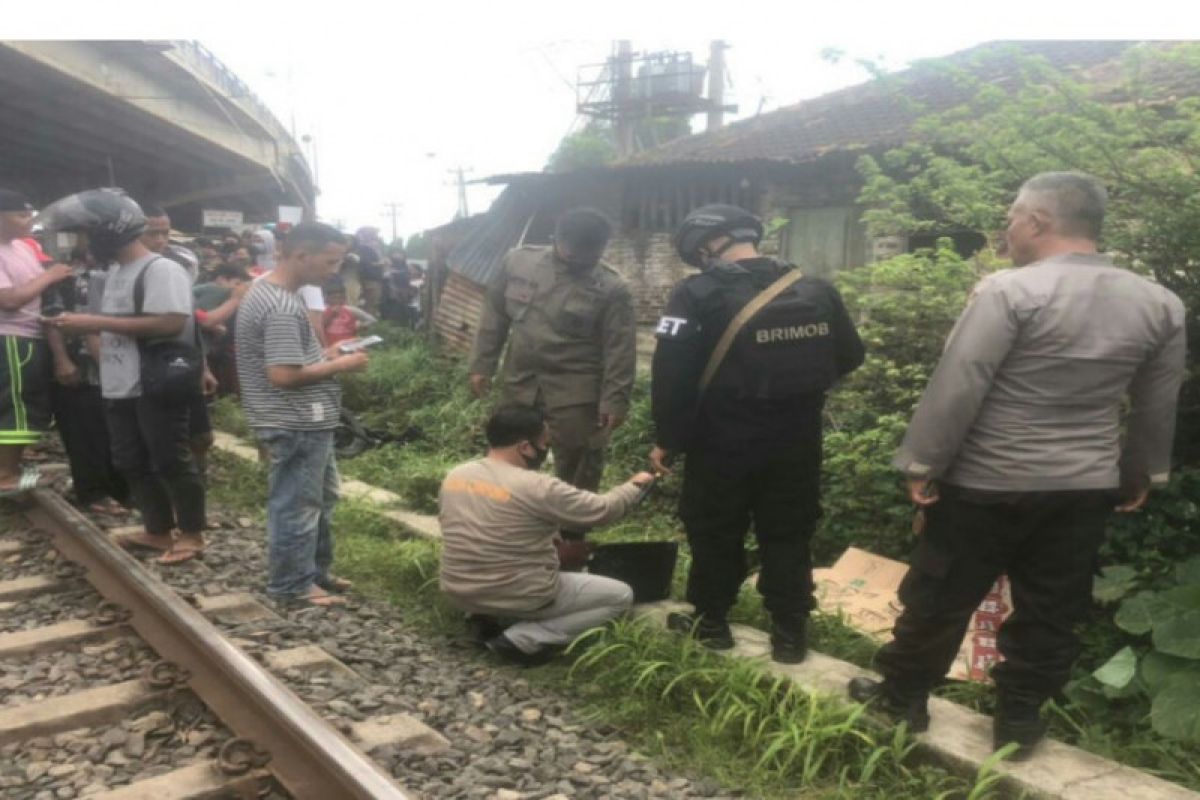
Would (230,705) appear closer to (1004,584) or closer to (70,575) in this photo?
(70,575)

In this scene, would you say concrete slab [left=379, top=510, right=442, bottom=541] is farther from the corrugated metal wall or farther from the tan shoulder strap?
the corrugated metal wall

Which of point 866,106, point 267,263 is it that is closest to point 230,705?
point 267,263

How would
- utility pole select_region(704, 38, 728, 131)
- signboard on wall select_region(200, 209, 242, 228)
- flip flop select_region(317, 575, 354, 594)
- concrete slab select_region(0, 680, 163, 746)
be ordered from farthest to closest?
utility pole select_region(704, 38, 728, 131) < signboard on wall select_region(200, 209, 242, 228) < flip flop select_region(317, 575, 354, 594) < concrete slab select_region(0, 680, 163, 746)

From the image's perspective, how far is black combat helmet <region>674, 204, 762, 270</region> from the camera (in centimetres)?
381

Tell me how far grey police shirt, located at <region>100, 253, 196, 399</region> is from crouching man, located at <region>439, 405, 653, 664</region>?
69.3 inches

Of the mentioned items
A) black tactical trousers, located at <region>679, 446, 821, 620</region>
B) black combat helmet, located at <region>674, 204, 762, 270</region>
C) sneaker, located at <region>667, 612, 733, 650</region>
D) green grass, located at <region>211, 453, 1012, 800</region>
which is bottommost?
green grass, located at <region>211, 453, 1012, 800</region>

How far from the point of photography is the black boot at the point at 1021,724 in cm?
309

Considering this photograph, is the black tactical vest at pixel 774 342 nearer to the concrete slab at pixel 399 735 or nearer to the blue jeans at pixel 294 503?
the concrete slab at pixel 399 735

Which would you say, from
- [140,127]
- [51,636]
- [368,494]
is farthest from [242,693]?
[140,127]

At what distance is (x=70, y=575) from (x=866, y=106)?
13.4m

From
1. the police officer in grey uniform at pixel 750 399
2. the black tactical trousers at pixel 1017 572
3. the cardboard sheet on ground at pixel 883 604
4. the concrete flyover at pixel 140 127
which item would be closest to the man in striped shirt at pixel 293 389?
the police officer in grey uniform at pixel 750 399

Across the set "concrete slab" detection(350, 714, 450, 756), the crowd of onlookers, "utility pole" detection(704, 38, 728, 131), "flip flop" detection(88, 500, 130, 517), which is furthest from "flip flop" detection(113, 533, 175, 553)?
"utility pole" detection(704, 38, 728, 131)

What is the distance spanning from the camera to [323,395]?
4512 millimetres

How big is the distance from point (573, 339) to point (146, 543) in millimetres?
2524
